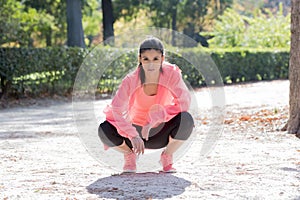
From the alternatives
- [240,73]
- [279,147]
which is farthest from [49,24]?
[279,147]

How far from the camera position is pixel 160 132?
527cm

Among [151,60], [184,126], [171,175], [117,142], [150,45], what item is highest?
[150,45]

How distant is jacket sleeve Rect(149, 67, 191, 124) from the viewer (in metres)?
5.17

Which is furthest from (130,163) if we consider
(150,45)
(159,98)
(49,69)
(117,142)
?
(49,69)

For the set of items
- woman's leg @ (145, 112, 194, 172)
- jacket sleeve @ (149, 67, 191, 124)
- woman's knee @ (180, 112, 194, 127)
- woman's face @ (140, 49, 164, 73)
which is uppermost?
woman's face @ (140, 49, 164, 73)

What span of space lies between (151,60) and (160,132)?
610 mm

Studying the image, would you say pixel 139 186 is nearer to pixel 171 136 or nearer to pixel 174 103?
pixel 171 136

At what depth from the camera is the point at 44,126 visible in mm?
11039

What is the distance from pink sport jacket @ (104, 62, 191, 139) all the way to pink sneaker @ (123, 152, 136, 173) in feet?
0.93

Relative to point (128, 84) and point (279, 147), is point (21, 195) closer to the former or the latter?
point (128, 84)

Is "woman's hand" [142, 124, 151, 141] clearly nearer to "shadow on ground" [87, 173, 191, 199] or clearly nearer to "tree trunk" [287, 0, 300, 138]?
"shadow on ground" [87, 173, 191, 199]

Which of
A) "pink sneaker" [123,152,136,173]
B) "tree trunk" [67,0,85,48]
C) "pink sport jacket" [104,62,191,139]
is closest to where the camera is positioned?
"pink sport jacket" [104,62,191,139]

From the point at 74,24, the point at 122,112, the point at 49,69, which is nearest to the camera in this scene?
the point at 122,112

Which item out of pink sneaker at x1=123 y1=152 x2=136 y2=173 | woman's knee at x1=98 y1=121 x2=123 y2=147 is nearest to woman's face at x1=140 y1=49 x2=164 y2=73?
woman's knee at x1=98 y1=121 x2=123 y2=147
